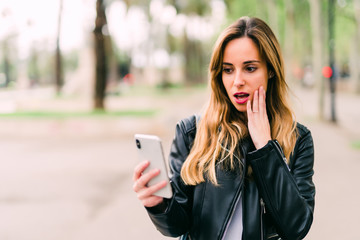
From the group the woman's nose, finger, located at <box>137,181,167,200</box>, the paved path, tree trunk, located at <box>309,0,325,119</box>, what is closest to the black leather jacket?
finger, located at <box>137,181,167,200</box>

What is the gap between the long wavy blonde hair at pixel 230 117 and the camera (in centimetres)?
175

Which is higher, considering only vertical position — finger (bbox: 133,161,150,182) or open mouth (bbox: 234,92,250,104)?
open mouth (bbox: 234,92,250,104)

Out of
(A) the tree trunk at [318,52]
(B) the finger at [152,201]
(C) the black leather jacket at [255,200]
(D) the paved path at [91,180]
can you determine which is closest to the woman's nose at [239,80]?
(C) the black leather jacket at [255,200]

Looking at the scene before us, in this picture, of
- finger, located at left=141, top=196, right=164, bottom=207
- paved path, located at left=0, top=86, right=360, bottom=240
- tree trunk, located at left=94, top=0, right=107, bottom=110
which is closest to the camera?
finger, located at left=141, top=196, right=164, bottom=207

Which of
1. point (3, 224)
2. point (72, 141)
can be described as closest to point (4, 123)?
point (72, 141)

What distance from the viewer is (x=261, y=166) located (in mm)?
1634

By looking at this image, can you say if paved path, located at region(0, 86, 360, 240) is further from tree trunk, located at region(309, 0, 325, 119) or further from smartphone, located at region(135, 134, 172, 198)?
tree trunk, located at region(309, 0, 325, 119)

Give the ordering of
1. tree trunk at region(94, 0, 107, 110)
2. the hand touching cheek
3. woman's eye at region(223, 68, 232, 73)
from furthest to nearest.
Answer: tree trunk at region(94, 0, 107, 110) → woman's eye at region(223, 68, 232, 73) → the hand touching cheek

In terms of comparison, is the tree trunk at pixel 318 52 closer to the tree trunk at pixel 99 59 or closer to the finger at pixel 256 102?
the tree trunk at pixel 99 59

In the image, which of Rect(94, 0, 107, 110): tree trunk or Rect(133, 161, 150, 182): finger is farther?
Rect(94, 0, 107, 110): tree trunk

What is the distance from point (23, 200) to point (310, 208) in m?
5.04

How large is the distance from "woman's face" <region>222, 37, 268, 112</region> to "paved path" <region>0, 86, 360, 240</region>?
2.29ft

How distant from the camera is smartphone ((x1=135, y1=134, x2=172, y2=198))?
57.5 inches

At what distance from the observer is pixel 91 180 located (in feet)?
22.8
